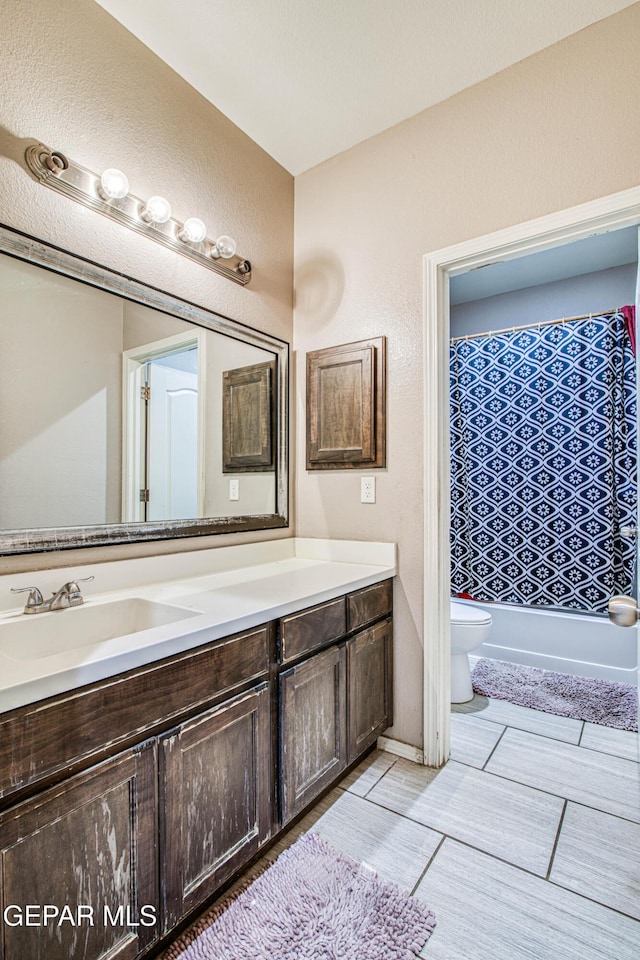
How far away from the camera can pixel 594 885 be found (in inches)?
51.3

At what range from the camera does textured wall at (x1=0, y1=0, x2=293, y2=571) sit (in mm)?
1336

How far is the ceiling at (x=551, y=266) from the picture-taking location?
271cm

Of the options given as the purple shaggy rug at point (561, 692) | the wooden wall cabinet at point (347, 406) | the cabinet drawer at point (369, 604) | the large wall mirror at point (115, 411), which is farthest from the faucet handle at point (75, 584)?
the purple shaggy rug at point (561, 692)

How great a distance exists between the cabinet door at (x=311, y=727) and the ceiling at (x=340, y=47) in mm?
2143

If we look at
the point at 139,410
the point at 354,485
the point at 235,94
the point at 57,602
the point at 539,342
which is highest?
the point at 235,94

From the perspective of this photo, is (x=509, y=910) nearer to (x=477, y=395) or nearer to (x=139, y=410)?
(x=139, y=410)

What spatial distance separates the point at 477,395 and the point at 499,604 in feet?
4.78

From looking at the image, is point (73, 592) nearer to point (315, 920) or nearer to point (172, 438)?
point (172, 438)

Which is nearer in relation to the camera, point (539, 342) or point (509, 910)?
point (509, 910)

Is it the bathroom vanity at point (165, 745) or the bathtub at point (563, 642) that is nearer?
the bathroom vanity at point (165, 745)

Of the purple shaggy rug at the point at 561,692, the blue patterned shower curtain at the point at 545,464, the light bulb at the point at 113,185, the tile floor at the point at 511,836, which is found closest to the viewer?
the tile floor at the point at 511,836

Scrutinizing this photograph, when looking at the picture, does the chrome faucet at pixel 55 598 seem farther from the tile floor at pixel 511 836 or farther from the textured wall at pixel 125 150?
the tile floor at pixel 511 836

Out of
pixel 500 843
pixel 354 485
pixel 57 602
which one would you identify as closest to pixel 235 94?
pixel 354 485

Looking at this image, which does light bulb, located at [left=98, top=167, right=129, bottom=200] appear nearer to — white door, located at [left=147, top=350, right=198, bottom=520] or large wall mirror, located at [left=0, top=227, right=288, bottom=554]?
large wall mirror, located at [left=0, top=227, right=288, bottom=554]
